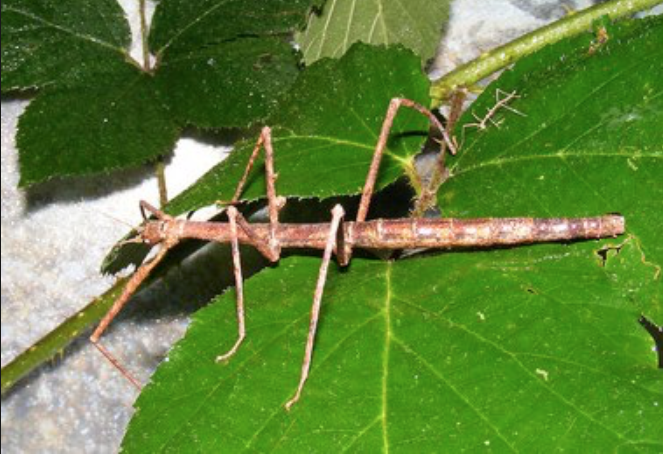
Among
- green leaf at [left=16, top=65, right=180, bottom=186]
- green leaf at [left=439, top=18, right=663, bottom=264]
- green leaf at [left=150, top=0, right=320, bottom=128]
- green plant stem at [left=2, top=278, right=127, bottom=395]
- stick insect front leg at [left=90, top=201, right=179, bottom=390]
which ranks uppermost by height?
green leaf at [left=439, top=18, right=663, bottom=264]

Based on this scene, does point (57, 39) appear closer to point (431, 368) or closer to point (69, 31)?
point (69, 31)

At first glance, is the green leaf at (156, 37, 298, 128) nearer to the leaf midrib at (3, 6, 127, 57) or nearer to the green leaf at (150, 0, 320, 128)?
the green leaf at (150, 0, 320, 128)

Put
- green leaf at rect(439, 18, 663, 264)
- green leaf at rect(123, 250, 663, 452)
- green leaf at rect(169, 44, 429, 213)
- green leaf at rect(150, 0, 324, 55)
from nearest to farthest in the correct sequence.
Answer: green leaf at rect(123, 250, 663, 452)
green leaf at rect(439, 18, 663, 264)
green leaf at rect(169, 44, 429, 213)
green leaf at rect(150, 0, 324, 55)

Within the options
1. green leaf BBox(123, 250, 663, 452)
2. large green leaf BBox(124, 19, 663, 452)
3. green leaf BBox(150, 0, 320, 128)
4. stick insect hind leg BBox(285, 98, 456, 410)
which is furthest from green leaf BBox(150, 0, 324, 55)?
green leaf BBox(123, 250, 663, 452)

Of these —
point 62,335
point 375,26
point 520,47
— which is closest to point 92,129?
point 62,335

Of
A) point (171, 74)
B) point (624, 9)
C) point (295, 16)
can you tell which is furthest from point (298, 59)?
point (624, 9)

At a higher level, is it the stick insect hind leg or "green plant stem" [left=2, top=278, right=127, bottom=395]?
the stick insect hind leg

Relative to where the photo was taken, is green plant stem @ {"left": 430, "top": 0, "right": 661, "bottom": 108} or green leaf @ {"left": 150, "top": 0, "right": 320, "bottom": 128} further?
green leaf @ {"left": 150, "top": 0, "right": 320, "bottom": 128}
